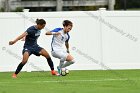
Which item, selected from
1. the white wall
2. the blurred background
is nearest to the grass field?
the white wall

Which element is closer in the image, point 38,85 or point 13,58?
point 38,85

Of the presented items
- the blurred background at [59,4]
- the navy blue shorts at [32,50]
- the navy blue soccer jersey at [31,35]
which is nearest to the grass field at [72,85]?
the navy blue shorts at [32,50]

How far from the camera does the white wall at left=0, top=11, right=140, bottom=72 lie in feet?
74.1

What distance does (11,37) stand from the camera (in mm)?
22531

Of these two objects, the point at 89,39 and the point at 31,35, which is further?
the point at 89,39

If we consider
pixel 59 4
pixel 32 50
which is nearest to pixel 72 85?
pixel 32 50

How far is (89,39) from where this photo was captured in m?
22.9

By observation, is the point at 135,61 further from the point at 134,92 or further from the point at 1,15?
the point at 134,92

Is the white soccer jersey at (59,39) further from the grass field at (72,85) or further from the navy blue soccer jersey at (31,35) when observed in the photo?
the grass field at (72,85)

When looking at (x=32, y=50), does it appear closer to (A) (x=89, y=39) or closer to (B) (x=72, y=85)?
(A) (x=89, y=39)

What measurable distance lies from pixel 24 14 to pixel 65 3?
32841 mm

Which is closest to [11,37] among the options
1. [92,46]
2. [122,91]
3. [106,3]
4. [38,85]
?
[92,46]

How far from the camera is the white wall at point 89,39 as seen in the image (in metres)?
22.6

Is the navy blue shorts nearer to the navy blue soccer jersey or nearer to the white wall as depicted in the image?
the navy blue soccer jersey
